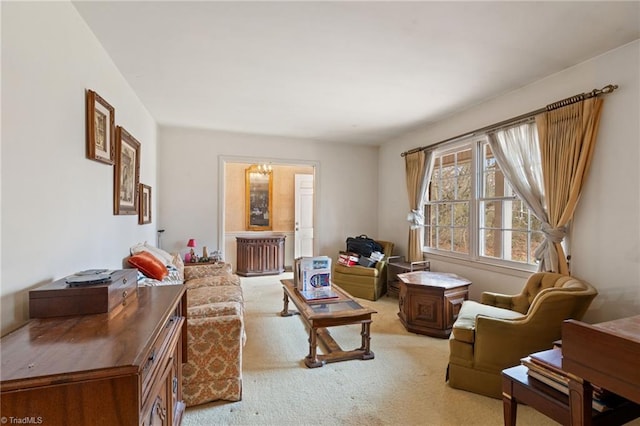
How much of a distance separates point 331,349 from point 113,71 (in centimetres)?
317

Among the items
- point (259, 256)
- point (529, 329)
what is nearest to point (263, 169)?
point (259, 256)

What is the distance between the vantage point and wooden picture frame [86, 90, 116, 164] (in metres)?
1.95

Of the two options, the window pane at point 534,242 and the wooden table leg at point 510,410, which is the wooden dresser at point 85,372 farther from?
the window pane at point 534,242

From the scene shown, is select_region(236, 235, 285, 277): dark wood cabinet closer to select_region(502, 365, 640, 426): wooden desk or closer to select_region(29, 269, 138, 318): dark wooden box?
select_region(29, 269, 138, 318): dark wooden box

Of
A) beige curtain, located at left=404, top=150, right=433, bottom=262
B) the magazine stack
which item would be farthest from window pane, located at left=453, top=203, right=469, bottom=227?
the magazine stack

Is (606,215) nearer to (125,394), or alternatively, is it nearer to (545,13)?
(545,13)

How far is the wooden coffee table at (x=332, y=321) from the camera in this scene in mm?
2443

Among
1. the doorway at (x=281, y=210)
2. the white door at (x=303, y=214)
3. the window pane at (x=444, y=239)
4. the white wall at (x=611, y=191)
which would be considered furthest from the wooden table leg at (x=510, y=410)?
the white door at (x=303, y=214)

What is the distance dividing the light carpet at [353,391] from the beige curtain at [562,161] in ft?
4.41

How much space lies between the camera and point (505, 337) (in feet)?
6.67

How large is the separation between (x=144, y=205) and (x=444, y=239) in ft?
13.1

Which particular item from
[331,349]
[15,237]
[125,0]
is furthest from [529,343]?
[125,0]

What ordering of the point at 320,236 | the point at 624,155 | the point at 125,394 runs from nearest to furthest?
the point at 125,394 < the point at 624,155 < the point at 320,236

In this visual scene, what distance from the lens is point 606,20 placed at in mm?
1927
